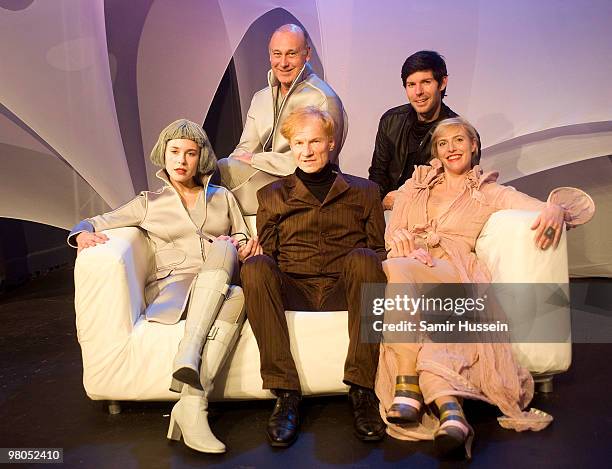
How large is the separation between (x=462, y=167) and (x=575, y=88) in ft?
7.38

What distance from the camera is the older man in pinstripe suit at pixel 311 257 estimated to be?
2289 millimetres

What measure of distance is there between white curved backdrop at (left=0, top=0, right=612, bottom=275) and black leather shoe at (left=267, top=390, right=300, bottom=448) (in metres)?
2.94

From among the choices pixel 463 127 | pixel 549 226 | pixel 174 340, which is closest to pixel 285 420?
pixel 174 340

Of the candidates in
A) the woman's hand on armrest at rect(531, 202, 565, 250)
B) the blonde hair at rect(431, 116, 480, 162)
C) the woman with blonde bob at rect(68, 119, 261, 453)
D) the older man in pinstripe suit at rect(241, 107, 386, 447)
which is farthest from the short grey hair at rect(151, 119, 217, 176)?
the woman's hand on armrest at rect(531, 202, 565, 250)

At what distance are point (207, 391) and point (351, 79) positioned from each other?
332 centimetres

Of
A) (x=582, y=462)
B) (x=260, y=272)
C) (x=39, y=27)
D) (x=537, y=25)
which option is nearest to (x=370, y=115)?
(x=537, y=25)

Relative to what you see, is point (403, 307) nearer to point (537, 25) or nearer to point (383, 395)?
point (383, 395)

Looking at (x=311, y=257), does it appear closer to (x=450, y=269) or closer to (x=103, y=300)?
(x=450, y=269)

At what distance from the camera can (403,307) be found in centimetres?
228

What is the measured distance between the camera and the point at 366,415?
87.4 inches

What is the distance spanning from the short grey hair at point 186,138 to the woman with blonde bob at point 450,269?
0.77 meters

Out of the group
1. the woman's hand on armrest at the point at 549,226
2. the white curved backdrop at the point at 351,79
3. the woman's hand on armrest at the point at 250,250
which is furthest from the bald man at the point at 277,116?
the white curved backdrop at the point at 351,79

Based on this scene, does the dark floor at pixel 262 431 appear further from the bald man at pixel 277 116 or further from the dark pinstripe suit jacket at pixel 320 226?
the bald man at pixel 277 116

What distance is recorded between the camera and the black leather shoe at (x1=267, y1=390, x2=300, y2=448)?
216 cm
